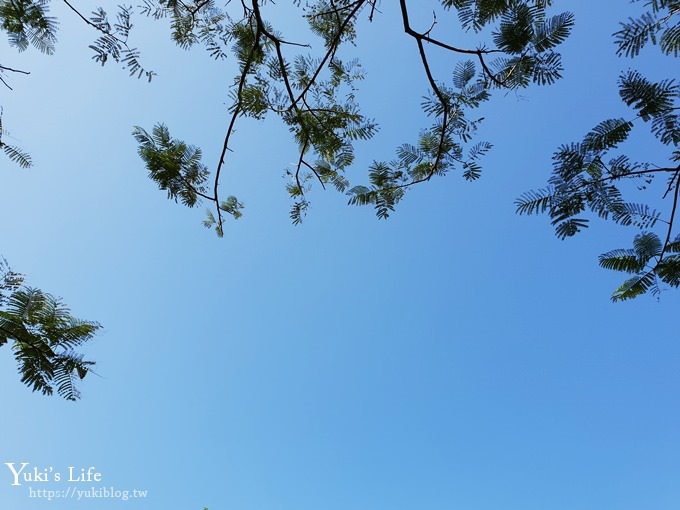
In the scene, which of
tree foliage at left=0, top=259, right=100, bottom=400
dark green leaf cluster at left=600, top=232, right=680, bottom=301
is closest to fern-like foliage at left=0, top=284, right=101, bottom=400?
tree foliage at left=0, top=259, right=100, bottom=400

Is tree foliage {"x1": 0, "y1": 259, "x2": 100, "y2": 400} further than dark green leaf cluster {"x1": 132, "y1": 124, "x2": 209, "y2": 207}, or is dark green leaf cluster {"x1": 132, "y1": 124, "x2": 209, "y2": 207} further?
dark green leaf cluster {"x1": 132, "y1": 124, "x2": 209, "y2": 207}

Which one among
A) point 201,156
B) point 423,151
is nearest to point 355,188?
point 423,151

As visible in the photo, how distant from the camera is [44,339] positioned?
149 centimetres

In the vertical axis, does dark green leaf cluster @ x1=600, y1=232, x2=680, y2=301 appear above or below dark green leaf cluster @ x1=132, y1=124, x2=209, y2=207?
below

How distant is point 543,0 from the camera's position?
2.09 m

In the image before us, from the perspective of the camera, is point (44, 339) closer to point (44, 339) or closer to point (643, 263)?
point (44, 339)

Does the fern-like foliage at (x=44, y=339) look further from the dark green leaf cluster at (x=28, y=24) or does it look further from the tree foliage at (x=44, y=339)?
the dark green leaf cluster at (x=28, y=24)

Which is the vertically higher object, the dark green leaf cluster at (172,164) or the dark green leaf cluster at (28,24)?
the dark green leaf cluster at (28,24)

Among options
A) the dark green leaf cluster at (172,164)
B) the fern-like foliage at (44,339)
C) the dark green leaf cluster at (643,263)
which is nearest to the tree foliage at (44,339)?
the fern-like foliage at (44,339)

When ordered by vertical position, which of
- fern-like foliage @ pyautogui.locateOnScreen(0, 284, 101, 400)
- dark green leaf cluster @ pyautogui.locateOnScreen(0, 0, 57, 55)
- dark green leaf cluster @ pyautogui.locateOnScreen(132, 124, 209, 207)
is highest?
dark green leaf cluster @ pyautogui.locateOnScreen(0, 0, 57, 55)

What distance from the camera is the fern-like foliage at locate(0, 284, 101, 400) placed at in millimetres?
1446

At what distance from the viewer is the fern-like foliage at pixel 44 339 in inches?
56.9

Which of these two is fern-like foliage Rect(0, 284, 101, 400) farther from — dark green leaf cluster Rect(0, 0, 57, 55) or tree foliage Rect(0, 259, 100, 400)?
dark green leaf cluster Rect(0, 0, 57, 55)

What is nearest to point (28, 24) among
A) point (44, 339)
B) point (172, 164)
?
point (172, 164)
